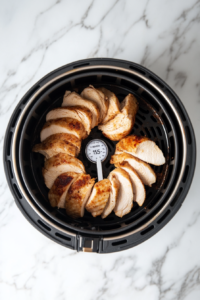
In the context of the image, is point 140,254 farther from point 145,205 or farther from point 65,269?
point 65,269

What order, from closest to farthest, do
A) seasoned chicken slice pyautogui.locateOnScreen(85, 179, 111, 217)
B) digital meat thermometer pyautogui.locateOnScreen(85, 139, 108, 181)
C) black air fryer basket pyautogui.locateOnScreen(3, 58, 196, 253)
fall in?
black air fryer basket pyautogui.locateOnScreen(3, 58, 196, 253), seasoned chicken slice pyautogui.locateOnScreen(85, 179, 111, 217), digital meat thermometer pyautogui.locateOnScreen(85, 139, 108, 181)

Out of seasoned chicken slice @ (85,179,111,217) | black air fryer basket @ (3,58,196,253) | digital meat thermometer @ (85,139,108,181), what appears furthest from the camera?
digital meat thermometer @ (85,139,108,181)

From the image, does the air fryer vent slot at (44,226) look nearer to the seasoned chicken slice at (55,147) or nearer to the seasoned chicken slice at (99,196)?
the seasoned chicken slice at (99,196)

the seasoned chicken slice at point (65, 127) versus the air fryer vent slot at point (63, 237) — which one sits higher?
the seasoned chicken slice at point (65, 127)

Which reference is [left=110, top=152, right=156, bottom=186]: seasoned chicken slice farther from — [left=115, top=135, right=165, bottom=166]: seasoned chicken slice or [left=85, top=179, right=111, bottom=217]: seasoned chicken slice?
[left=85, top=179, right=111, bottom=217]: seasoned chicken slice

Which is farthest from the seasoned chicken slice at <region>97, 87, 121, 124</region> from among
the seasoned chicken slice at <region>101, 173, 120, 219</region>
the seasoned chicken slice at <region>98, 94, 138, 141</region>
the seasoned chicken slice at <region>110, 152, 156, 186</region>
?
the seasoned chicken slice at <region>101, 173, 120, 219</region>

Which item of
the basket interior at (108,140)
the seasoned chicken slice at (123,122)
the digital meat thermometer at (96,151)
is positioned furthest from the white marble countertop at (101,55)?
the digital meat thermometer at (96,151)
